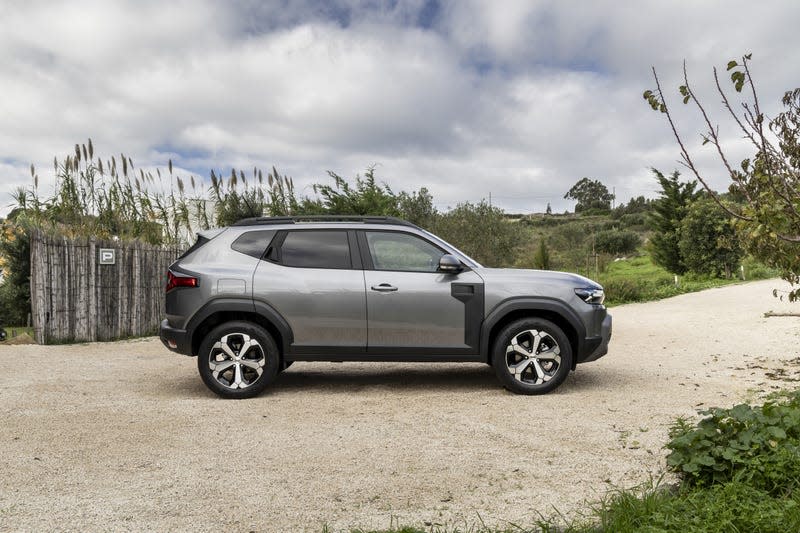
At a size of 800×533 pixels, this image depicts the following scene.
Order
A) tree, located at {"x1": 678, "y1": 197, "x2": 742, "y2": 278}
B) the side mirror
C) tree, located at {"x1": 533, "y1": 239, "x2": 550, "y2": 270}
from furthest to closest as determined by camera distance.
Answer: tree, located at {"x1": 533, "y1": 239, "x2": 550, "y2": 270}
tree, located at {"x1": 678, "y1": 197, "x2": 742, "y2": 278}
the side mirror

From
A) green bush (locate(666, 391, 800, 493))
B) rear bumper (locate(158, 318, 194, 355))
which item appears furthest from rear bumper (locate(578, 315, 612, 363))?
rear bumper (locate(158, 318, 194, 355))

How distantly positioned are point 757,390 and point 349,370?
468cm

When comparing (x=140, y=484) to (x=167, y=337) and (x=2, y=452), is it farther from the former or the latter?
(x=167, y=337)

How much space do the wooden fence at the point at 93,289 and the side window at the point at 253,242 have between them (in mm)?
6199

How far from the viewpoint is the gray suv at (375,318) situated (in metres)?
7.20

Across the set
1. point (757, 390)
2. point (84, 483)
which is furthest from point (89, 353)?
point (757, 390)

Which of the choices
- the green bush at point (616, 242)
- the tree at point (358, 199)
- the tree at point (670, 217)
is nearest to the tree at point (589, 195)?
the green bush at point (616, 242)

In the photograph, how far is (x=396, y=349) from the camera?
7.23 metres

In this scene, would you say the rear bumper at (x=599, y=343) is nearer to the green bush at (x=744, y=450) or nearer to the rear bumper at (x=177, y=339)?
the green bush at (x=744, y=450)

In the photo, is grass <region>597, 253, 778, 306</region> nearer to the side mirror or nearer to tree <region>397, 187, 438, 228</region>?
tree <region>397, 187, 438, 228</region>

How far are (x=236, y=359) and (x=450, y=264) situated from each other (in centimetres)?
233

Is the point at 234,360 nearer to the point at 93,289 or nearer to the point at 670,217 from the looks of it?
the point at 93,289

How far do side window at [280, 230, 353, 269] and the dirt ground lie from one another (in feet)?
4.50

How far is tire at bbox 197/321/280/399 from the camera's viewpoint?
23.6ft
